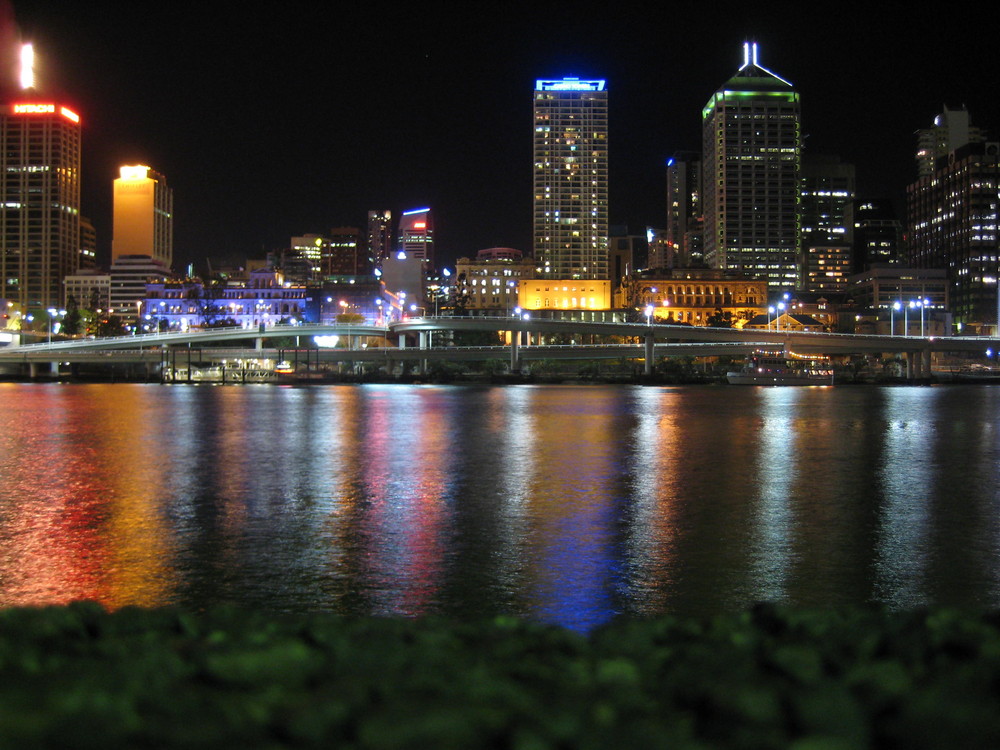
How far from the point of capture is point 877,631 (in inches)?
159

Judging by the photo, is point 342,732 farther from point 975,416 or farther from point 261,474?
point 975,416

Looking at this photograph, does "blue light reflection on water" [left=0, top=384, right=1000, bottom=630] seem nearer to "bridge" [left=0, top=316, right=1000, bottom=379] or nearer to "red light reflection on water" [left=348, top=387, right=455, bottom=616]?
"red light reflection on water" [left=348, top=387, right=455, bottom=616]

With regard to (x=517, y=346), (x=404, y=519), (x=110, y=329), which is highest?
(x=110, y=329)

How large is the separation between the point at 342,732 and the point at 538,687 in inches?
31.5

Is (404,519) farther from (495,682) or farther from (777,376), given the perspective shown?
(777,376)

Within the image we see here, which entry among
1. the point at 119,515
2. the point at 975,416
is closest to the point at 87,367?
the point at 975,416

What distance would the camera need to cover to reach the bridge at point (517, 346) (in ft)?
398

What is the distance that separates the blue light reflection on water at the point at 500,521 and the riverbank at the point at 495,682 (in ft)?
16.8

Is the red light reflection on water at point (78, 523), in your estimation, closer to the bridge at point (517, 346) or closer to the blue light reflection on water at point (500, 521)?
the blue light reflection on water at point (500, 521)

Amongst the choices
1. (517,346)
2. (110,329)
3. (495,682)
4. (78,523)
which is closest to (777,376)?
(517,346)

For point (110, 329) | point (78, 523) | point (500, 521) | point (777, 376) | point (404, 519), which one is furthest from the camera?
point (110, 329)

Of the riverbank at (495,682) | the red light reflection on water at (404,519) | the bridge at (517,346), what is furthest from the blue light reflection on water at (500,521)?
the bridge at (517,346)

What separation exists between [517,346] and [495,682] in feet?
404

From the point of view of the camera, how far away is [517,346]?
126 metres
